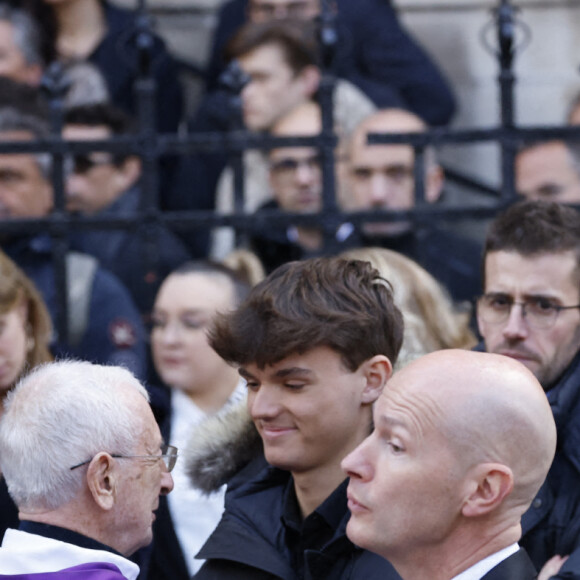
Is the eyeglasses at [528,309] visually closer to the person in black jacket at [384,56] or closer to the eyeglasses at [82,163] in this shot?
the eyeglasses at [82,163]

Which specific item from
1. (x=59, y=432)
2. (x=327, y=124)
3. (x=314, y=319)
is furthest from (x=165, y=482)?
(x=327, y=124)

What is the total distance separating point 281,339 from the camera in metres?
2.85

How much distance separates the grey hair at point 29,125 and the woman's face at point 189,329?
665mm

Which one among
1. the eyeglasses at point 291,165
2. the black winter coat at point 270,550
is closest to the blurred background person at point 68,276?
the eyeglasses at point 291,165

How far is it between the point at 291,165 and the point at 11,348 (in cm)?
137

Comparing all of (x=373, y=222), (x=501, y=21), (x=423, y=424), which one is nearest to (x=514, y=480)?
(x=423, y=424)

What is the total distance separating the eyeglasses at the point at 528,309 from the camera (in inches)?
133

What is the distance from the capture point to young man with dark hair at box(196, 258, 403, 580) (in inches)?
112

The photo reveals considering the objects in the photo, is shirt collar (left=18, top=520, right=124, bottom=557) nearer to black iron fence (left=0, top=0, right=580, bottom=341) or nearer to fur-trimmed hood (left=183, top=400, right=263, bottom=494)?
fur-trimmed hood (left=183, top=400, right=263, bottom=494)

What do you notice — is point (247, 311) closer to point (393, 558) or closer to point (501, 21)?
point (393, 558)

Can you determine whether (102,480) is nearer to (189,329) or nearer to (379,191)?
(189,329)

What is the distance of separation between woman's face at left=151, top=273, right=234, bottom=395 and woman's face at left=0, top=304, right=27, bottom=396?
0.59m

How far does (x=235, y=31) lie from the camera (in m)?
5.84

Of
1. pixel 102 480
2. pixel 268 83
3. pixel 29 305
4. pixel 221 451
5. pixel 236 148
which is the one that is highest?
pixel 268 83
